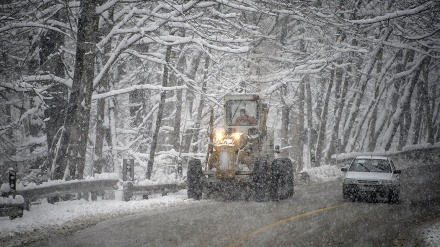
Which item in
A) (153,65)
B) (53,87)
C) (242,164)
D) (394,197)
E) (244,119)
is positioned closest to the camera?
(394,197)

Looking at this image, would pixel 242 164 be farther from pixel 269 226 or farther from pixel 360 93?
pixel 360 93

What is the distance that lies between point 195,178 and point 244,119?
2.98m

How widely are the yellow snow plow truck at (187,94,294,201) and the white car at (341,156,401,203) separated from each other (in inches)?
86.8

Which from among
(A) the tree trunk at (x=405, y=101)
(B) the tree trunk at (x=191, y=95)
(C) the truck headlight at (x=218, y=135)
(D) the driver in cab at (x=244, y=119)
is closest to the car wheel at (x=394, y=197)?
(D) the driver in cab at (x=244, y=119)

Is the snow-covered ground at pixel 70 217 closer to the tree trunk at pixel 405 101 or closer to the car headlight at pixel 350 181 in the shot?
the car headlight at pixel 350 181

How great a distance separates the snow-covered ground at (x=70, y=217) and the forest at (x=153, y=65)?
3042 mm

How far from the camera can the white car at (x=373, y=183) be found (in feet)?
55.1

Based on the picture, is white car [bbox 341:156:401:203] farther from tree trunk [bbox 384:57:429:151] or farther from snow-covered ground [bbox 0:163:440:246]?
tree trunk [bbox 384:57:429:151]

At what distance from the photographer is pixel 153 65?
27.8 meters

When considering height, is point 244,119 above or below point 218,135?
above

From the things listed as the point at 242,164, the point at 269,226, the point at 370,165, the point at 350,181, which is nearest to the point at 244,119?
the point at 242,164

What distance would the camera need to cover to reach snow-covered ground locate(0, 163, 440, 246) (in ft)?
35.6

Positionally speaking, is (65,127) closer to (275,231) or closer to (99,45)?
(99,45)

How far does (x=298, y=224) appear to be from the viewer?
1202 cm
